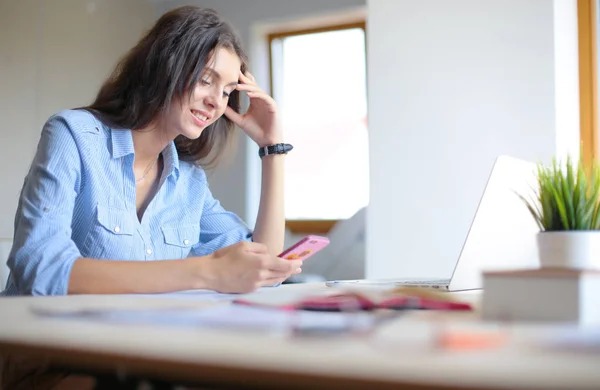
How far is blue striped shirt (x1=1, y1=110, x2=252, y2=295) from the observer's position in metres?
1.05

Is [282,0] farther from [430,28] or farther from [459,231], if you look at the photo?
[459,231]

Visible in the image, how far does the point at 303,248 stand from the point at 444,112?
145 centimetres

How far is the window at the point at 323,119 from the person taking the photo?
4.30 m

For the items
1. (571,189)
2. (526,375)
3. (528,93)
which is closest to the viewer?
(526,375)

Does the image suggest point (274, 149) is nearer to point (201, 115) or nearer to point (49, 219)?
point (201, 115)

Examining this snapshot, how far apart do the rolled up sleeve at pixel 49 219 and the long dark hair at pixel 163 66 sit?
9.1 inches

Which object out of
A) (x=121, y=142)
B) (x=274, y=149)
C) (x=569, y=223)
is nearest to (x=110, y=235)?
(x=121, y=142)

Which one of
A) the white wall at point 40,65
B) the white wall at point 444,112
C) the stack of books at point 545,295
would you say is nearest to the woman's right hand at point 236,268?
the stack of books at point 545,295

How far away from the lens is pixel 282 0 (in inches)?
176

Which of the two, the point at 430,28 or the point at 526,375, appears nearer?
the point at 526,375

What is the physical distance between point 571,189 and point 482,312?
0.35 m

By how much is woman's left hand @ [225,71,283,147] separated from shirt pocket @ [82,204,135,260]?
1.71ft

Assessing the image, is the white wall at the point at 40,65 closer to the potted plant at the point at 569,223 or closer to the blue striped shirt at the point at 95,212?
the blue striped shirt at the point at 95,212

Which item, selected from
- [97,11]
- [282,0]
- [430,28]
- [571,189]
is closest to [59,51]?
[97,11]
